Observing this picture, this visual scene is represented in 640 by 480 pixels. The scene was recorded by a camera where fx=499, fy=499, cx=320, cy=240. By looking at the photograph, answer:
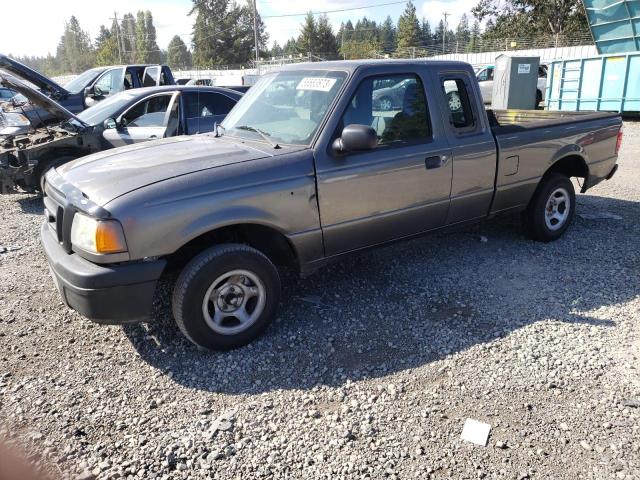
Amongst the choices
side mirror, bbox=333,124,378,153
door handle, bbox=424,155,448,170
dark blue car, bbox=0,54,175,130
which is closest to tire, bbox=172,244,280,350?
side mirror, bbox=333,124,378,153

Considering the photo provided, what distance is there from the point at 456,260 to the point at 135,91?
5.85m

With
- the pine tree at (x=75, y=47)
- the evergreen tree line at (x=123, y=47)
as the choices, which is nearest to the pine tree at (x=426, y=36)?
the evergreen tree line at (x=123, y=47)

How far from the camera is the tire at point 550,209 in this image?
5273 millimetres

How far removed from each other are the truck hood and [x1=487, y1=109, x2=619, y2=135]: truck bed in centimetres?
256

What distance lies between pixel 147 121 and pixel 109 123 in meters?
0.54

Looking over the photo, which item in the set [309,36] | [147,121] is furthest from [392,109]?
[309,36]

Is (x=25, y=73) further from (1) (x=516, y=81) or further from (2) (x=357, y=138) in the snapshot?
(1) (x=516, y=81)

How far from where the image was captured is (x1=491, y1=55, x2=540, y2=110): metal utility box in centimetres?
1398

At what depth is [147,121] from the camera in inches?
299

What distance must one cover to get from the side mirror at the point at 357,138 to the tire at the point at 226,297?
39.0 inches

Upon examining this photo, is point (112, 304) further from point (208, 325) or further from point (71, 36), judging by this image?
point (71, 36)

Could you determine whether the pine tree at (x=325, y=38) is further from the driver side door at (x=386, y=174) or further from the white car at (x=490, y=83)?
the driver side door at (x=386, y=174)

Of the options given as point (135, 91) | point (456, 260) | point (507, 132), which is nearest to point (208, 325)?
point (456, 260)

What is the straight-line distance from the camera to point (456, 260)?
5.05m
